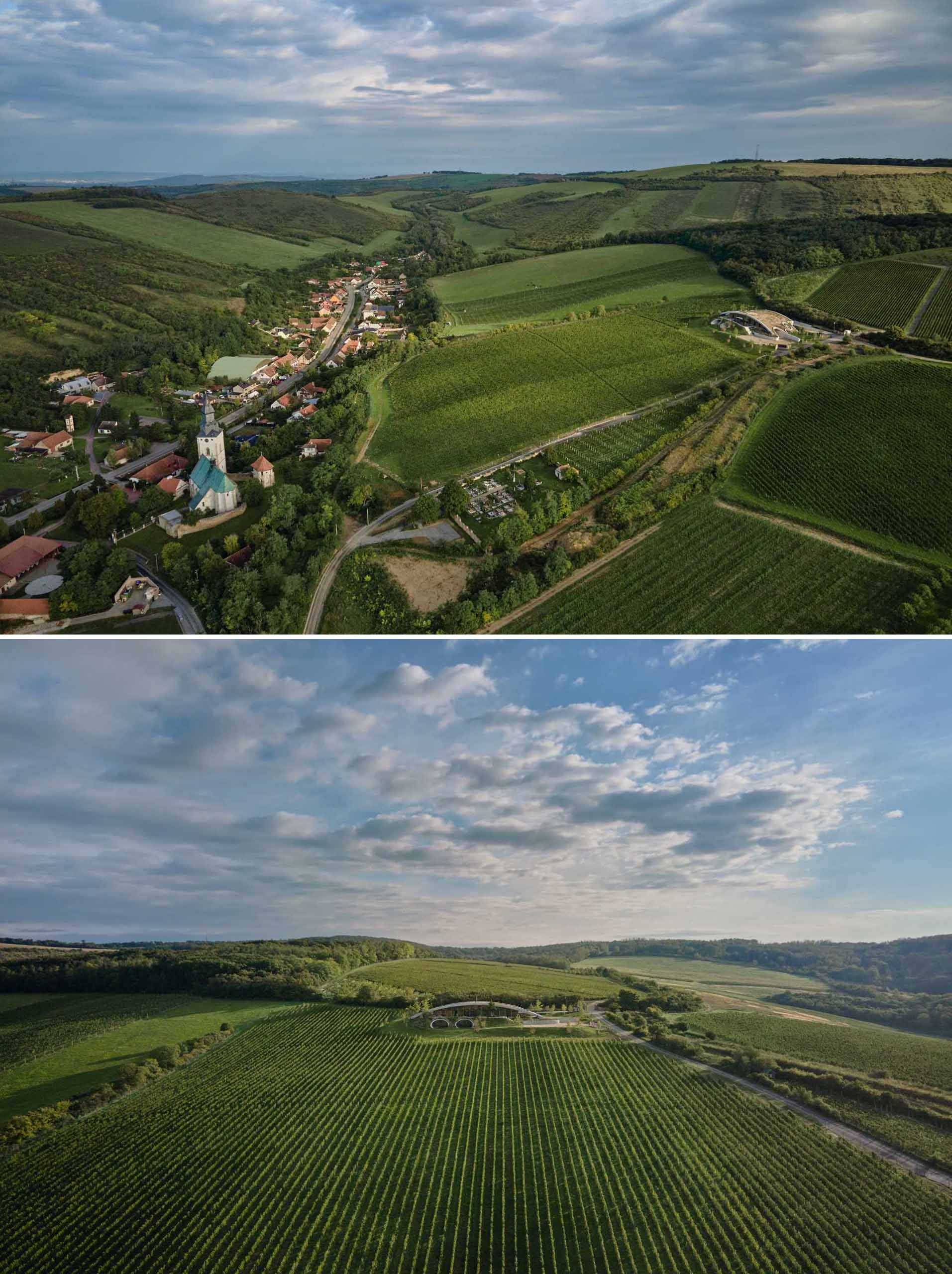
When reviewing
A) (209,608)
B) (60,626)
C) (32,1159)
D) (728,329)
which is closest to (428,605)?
(209,608)

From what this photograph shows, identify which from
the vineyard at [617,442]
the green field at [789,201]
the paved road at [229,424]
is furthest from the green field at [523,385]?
the green field at [789,201]

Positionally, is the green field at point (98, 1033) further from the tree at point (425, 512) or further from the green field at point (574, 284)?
the green field at point (574, 284)

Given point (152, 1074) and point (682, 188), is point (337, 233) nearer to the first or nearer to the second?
point (682, 188)

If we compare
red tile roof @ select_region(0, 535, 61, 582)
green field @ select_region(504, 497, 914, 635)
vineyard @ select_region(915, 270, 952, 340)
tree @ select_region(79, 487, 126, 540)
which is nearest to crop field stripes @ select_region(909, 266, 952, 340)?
vineyard @ select_region(915, 270, 952, 340)

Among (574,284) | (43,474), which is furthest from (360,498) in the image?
(574,284)

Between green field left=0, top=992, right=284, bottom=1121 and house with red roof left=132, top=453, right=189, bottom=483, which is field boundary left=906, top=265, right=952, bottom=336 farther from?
green field left=0, top=992, right=284, bottom=1121
